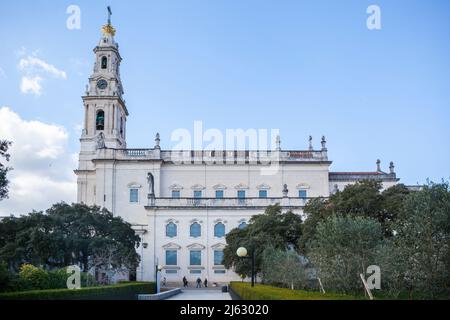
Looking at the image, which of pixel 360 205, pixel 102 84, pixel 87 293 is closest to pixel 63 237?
pixel 87 293

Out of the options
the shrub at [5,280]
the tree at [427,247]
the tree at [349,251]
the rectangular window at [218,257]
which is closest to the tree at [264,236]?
the rectangular window at [218,257]

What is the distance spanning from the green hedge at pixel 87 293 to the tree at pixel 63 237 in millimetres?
7370

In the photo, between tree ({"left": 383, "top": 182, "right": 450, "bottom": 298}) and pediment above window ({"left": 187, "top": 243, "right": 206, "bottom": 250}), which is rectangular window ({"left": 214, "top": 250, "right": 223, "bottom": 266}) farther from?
tree ({"left": 383, "top": 182, "right": 450, "bottom": 298})

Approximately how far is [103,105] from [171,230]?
53.6 feet

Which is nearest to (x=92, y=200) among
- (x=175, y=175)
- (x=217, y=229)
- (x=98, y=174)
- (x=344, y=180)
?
(x=98, y=174)

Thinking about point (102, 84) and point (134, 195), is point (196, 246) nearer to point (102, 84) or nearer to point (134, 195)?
point (134, 195)

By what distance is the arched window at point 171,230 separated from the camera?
5838 cm

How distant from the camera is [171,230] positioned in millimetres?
58500

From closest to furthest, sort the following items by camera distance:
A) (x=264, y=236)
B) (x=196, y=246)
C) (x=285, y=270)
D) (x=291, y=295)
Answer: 1. (x=291, y=295)
2. (x=285, y=270)
3. (x=264, y=236)
4. (x=196, y=246)

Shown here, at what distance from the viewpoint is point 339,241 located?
2491 centimetres

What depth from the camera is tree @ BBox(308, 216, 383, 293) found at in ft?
80.0

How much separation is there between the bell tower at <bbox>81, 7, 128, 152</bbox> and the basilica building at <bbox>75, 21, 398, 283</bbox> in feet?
0.35

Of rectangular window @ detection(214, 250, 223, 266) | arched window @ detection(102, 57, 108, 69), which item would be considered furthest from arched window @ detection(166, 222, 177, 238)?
arched window @ detection(102, 57, 108, 69)
